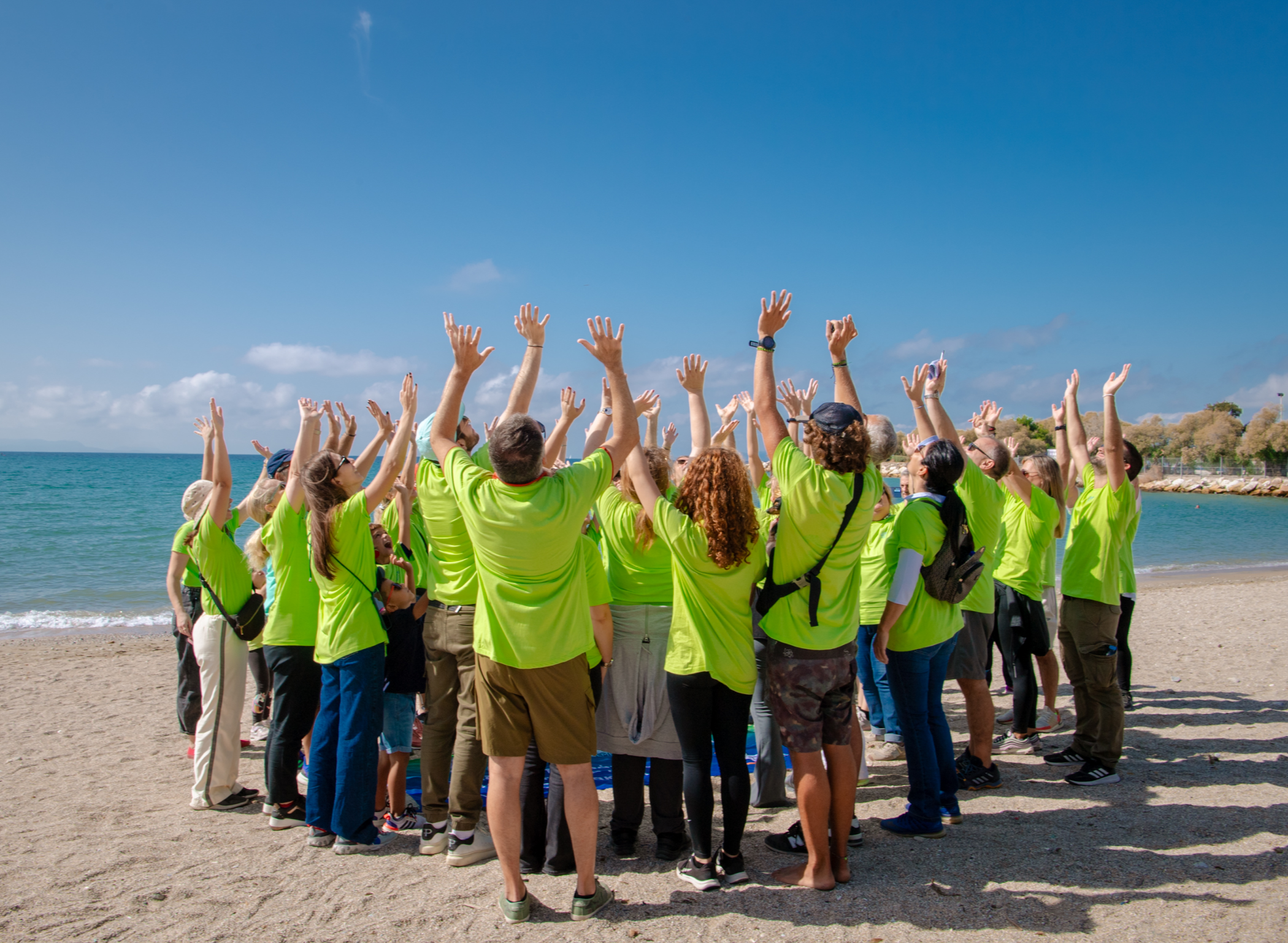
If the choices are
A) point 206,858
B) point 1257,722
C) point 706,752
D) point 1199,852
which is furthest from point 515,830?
point 1257,722

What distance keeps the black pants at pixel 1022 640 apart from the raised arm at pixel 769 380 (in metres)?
2.84

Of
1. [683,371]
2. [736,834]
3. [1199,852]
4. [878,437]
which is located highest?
[683,371]

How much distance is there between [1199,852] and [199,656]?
18.3ft

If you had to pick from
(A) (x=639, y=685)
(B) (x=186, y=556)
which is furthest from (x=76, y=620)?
(A) (x=639, y=685)

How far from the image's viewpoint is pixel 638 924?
310 centimetres

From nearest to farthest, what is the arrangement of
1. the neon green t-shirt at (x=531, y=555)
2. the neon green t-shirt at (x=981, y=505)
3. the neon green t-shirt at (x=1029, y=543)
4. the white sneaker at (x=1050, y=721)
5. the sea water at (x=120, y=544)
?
1. the neon green t-shirt at (x=531, y=555)
2. the neon green t-shirt at (x=981, y=505)
3. the neon green t-shirt at (x=1029, y=543)
4. the white sneaker at (x=1050, y=721)
5. the sea water at (x=120, y=544)

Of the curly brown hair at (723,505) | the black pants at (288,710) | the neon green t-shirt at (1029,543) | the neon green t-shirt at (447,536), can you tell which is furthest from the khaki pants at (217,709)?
the neon green t-shirt at (1029,543)

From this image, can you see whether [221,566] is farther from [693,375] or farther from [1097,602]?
[1097,602]

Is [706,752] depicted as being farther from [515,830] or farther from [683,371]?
[683,371]

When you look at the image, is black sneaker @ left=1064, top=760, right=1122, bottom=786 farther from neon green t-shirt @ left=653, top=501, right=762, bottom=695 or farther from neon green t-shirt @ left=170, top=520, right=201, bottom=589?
neon green t-shirt @ left=170, top=520, right=201, bottom=589

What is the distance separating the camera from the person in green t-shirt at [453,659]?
3.62 meters

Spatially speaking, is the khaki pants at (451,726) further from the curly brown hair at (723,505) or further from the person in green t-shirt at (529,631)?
the curly brown hair at (723,505)

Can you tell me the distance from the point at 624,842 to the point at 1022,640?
3.43 m

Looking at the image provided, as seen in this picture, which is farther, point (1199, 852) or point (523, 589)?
point (1199, 852)
